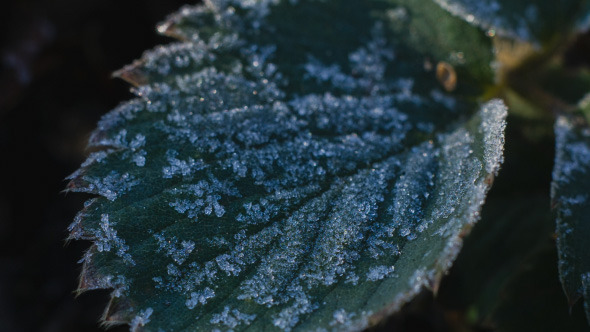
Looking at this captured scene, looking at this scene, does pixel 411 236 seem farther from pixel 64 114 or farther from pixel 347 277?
pixel 64 114

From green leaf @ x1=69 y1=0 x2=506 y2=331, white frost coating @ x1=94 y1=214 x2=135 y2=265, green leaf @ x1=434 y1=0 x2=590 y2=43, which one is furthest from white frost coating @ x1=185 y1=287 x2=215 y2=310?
green leaf @ x1=434 y1=0 x2=590 y2=43

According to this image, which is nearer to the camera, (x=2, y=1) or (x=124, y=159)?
(x=124, y=159)

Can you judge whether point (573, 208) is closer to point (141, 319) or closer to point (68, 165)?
point (141, 319)

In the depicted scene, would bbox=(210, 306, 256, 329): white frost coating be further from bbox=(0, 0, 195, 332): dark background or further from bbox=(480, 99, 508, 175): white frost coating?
bbox=(0, 0, 195, 332): dark background

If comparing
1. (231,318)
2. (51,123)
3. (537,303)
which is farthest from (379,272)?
(51,123)

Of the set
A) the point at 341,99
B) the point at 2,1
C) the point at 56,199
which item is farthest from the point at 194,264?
the point at 2,1
